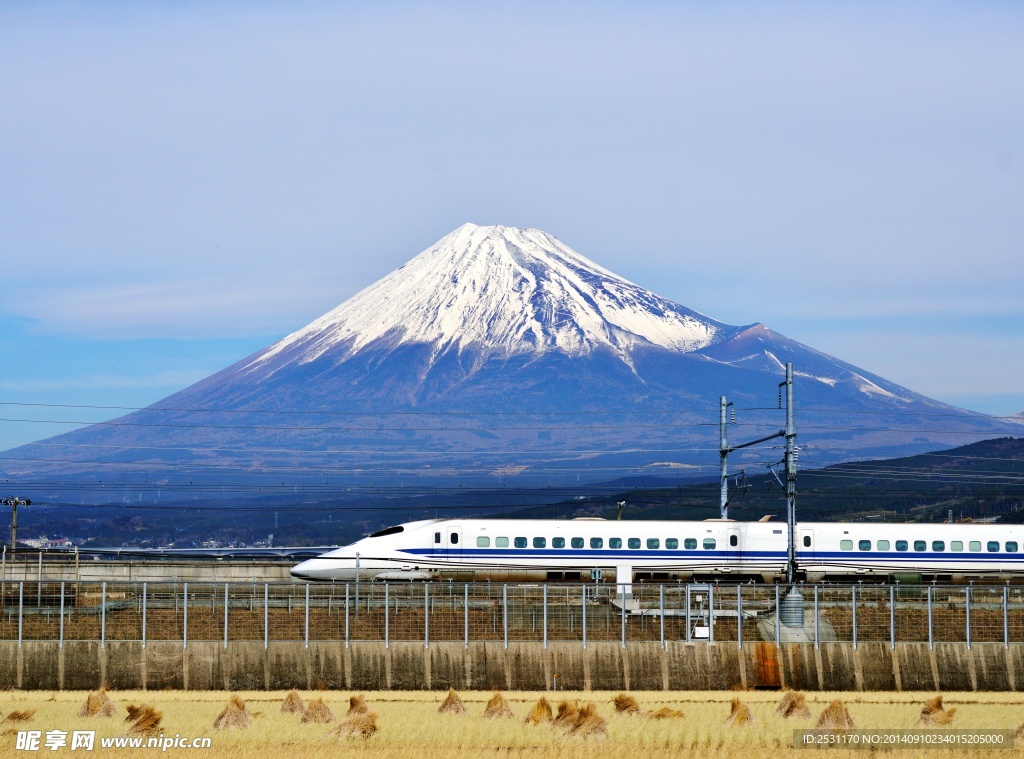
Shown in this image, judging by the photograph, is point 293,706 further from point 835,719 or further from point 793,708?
point 835,719

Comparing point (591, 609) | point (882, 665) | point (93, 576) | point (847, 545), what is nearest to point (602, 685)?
point (591, 609)

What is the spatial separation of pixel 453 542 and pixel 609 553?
301 inches

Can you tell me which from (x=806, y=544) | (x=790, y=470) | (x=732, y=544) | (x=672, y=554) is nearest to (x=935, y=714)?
(x=790, y=470)

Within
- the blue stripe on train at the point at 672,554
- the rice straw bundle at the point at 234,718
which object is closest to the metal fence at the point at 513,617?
the rice straw bundle at the point at 234,718

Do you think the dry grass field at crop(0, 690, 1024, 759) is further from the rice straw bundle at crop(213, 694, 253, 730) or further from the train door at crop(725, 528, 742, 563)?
the train door at crop(725, 528, 742, 563)

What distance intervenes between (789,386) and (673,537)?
59.0 feet

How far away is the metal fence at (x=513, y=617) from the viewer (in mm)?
48906

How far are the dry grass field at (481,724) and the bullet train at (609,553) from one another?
82.1ft

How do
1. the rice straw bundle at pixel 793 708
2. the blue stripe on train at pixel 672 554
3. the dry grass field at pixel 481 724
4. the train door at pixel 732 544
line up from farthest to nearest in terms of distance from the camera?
the train door at pixel 732 544
the blue stripe on train at pixel 672 554
the rice straw bundle at pixel 793 708
the dry grass field at pixel 481 724

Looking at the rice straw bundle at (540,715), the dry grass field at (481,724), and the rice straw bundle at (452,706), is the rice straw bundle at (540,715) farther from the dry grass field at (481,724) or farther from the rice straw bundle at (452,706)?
the rice straw bundle at (452,706)

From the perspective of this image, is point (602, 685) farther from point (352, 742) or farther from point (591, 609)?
point (352, 742)

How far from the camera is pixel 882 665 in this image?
160 ft

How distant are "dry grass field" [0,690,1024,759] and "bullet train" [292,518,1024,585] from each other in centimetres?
2503

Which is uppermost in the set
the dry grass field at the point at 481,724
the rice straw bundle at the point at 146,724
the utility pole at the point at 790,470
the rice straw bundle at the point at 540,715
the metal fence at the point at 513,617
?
the utility pole at the point at 790,470
